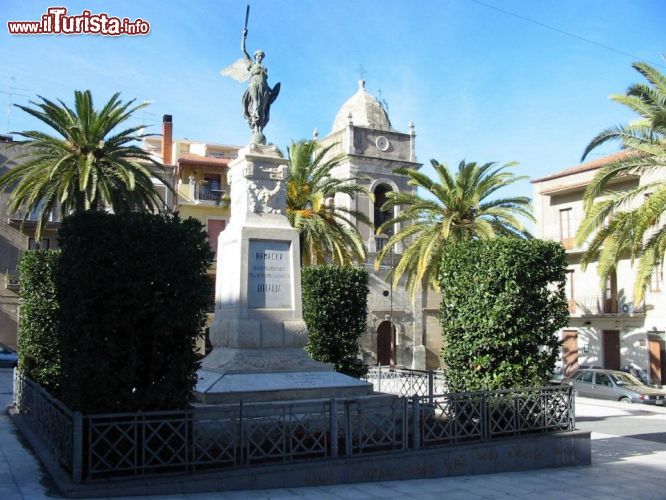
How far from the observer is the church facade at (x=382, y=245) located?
127 feet

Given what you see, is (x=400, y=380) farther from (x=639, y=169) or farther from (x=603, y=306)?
(x=603, y=306)

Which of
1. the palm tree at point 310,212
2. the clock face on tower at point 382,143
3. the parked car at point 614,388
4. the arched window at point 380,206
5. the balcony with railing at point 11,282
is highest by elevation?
the clock face on tower at point 382,143

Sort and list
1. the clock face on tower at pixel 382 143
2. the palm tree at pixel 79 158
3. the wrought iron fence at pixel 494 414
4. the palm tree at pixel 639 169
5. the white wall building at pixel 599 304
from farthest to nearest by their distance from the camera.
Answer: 1. the clock face on tower at pixel 382 143
2. the white wall building at pixel 599 304
3. the palm tree at pixel 79 158
4. the palm tree at pixel 639 169
5. the wrought iron fence at pixel 494 414

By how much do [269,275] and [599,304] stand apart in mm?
25904

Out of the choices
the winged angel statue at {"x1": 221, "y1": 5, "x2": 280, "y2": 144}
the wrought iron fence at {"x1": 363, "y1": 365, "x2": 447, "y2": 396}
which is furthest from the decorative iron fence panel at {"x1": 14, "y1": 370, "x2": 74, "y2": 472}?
the wrought iron fence at {"x1": 363, "y1": 365, "x2": 447, "y2": 396}

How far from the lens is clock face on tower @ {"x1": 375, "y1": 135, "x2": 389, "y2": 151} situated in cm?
3999

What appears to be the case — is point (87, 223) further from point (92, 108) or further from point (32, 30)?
point (92, 108)

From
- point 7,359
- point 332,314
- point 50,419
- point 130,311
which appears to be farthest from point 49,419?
point 7,359

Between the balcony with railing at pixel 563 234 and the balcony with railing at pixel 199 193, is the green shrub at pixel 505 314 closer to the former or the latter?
the balcony with railing at pixel 563 234

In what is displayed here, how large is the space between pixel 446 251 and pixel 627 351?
2318 cm

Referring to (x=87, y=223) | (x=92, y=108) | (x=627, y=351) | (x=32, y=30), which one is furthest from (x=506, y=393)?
(x=627, y=351)

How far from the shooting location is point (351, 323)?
1922 centimetres

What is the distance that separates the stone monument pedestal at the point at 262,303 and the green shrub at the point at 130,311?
204 cm

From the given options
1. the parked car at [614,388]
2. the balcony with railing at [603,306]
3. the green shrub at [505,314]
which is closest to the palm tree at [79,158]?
the green shrub at [505,314]
